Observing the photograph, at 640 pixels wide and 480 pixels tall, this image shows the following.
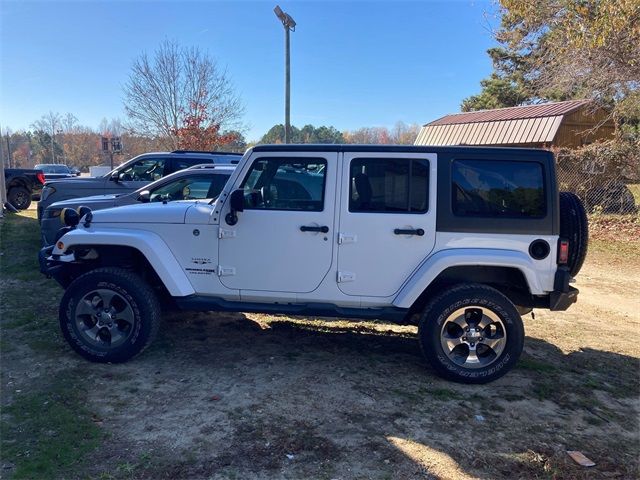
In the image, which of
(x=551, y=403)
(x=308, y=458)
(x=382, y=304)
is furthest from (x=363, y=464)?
(x=551, y=403)

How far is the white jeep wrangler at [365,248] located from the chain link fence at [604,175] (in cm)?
1039

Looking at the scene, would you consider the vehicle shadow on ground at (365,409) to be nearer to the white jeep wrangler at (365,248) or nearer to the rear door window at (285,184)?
the white jeep wrangler at (365,248)

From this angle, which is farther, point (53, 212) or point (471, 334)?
point (53, 212)

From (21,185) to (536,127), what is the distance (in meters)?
17.5

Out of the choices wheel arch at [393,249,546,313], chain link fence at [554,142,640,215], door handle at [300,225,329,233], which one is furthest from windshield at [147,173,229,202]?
chain link fence at [554,142,640,215]

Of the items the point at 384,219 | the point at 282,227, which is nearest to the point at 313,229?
the point at 282,227

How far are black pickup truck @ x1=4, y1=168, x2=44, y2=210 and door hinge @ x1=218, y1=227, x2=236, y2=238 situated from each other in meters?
15.0

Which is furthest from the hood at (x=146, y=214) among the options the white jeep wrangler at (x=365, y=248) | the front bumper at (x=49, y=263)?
the front bumper at (x=49, y=263)

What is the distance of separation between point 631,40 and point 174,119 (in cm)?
1825

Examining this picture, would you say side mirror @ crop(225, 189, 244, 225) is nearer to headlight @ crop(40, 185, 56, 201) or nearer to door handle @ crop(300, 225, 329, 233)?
door handle @ crop(300, 225, 329, 233)

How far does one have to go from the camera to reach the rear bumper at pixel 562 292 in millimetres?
3871

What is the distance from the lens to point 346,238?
4047 millimetres

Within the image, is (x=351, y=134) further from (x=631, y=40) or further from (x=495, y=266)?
(x=495, y=266)

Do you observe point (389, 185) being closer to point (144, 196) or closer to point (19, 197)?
point (144, 196)
